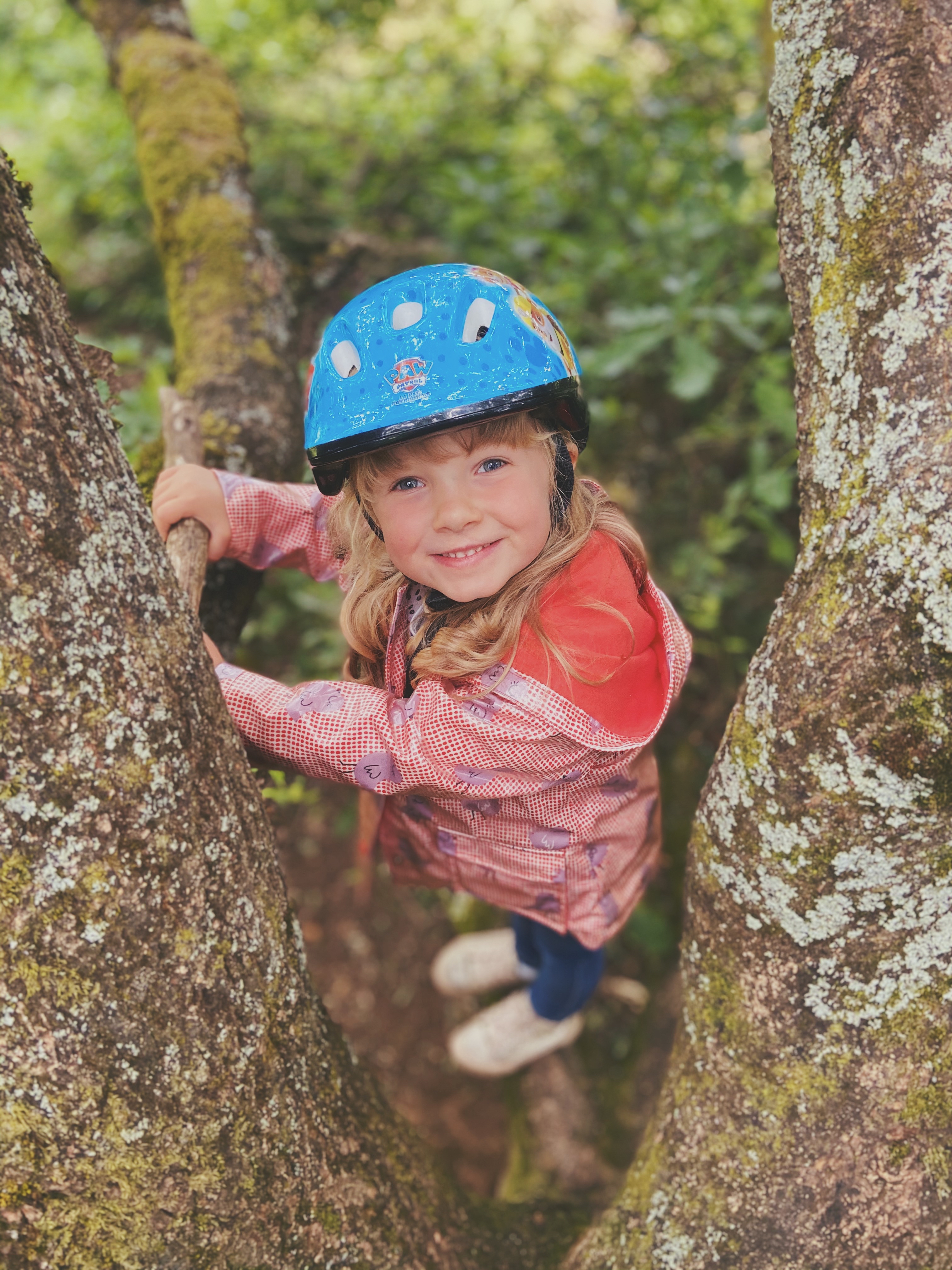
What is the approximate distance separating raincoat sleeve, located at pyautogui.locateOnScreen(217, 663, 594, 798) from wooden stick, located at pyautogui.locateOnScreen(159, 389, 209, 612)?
217 mm

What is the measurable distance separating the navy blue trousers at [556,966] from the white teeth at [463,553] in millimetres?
1288

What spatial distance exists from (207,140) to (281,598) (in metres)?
1.76

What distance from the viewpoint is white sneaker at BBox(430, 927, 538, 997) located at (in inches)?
125

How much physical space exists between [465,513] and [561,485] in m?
0.28

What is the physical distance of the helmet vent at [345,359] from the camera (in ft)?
5.41

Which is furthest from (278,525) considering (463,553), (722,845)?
(722,845)

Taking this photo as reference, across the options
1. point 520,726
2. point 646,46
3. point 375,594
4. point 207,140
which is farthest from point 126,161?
point 520,726

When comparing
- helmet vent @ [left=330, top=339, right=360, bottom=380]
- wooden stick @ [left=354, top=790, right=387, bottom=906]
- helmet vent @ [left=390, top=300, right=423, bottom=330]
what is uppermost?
helmet vent @ [left=390, top=300, right=423, bottom=330]

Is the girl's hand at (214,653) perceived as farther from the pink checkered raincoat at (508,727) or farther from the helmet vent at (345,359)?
the helmet vent at (345,359)

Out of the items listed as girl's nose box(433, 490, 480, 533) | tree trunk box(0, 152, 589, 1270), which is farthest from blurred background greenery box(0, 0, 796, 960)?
tree trunk box(0, 152, 589, 1270)

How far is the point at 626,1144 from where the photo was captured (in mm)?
3338

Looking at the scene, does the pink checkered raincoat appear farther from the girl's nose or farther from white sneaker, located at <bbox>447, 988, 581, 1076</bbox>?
white sneaker, located at <bbox>447, 988, 581, 1076</bbox>

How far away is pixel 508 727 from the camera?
5.23 feet

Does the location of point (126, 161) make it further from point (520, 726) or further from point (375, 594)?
point (520, 726)
